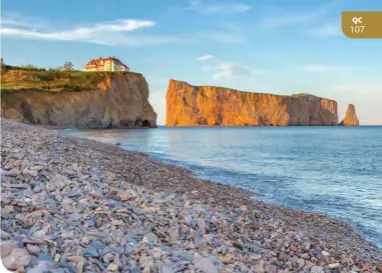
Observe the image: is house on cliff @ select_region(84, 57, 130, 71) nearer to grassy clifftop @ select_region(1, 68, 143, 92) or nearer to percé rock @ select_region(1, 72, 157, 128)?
grassy clifftop @ select_region(1, 68, 143, 92)

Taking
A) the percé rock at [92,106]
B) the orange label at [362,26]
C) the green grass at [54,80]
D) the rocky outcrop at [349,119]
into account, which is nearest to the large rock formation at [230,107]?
the rocky outcrop at [349,119]

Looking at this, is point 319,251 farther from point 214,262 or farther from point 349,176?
point 349,176

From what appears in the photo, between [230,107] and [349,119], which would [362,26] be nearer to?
[230,107]

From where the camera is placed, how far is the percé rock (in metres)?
69.4

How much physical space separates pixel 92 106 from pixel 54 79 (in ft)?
51.0

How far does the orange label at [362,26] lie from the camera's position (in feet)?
20.7

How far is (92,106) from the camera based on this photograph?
8206 cm

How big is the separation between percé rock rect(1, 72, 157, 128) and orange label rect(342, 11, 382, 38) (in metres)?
65.0

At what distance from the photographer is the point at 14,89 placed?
6981 centimetres

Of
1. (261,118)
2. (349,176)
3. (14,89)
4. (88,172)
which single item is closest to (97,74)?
(14,89)

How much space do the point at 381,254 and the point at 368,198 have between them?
669 cm

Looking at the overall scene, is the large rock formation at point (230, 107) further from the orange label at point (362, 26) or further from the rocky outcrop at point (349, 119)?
the orange label at point (362, 26)

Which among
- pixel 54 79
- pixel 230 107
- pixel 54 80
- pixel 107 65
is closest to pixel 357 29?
pixel 54 80

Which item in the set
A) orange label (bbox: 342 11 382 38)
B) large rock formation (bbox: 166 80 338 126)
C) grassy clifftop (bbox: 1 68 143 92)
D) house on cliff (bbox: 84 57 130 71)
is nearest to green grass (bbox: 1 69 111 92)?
grassy clifftop (bbox: 1 68 143 92)
